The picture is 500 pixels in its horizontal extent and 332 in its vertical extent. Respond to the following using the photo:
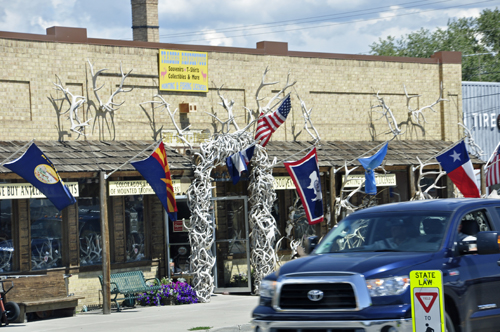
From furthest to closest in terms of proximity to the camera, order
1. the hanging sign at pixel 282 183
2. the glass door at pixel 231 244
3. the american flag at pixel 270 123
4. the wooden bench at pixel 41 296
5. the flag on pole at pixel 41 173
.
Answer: the hanging sign at pixel 282 183
the glass door at pixel 231 244
the american flag at pixel 270 123
the wooden bench at pixel 41 296
the flag on pole at pixel 41 173

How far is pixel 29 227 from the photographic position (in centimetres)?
1617

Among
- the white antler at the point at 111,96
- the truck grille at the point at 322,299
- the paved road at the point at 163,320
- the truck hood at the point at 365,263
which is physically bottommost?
the paved road at the point at 163,320

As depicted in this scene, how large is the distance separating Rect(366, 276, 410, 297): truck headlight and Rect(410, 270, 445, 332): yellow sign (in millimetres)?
317

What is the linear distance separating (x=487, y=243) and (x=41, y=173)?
339 inches

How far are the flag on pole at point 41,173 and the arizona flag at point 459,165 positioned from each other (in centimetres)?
994

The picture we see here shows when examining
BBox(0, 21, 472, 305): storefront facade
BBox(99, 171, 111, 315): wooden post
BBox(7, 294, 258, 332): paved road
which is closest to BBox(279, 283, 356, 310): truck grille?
BBox(7, 294, 258, 332): paved road

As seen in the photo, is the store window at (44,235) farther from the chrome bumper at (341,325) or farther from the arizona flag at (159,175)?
the chrome bumper at (341,325)

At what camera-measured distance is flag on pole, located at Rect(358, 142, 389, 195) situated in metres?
18.6

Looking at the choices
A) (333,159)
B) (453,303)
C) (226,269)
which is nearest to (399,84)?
(333,159)

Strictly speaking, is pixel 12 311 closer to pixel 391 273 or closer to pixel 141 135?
pixel 141 135

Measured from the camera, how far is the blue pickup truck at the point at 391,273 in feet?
23.3

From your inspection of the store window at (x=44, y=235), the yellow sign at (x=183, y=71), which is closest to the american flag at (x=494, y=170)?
the yellow sign at (x=183, y=71)

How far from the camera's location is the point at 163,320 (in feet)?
44.5

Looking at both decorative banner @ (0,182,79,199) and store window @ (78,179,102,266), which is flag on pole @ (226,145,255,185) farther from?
decorative banner @ (0,182,79,199)
